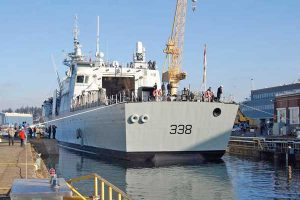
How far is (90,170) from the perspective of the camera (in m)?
31.7

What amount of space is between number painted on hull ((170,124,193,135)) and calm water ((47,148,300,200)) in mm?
2759

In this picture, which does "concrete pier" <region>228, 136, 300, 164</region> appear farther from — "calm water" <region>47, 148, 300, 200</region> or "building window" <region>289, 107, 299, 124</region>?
"building window" <region>289, 107, 299, 124</region>

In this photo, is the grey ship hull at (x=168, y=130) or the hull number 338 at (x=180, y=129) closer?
the grey ship hull at (x=168, y=130)

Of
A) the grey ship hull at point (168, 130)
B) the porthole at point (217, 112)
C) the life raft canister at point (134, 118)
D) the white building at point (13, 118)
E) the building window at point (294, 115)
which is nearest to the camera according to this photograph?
the life raft canister at point (134, 118)

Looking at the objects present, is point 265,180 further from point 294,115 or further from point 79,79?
point 294,115

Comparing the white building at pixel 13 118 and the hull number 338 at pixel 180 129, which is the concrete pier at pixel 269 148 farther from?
the white building at pixel 13 118

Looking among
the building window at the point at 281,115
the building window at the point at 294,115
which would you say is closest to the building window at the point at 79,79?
the building window at the point at 294,115

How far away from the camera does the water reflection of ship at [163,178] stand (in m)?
22.4

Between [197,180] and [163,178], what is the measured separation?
2111 millimetres

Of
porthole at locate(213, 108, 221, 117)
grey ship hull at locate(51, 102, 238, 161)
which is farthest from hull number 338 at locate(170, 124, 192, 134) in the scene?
porthole at locate(213, 108, 221, 117)

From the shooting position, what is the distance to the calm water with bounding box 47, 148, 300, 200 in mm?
22141

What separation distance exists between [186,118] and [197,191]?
40.1 ft

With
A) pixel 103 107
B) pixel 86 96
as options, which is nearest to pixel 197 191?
pixel 103 107

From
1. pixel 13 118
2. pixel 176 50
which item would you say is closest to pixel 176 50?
pixel 176 50
